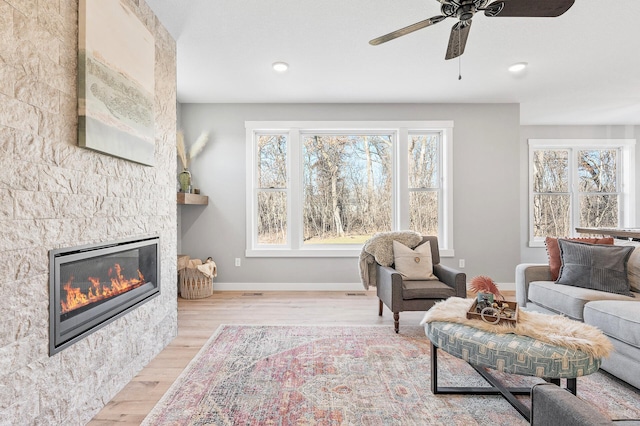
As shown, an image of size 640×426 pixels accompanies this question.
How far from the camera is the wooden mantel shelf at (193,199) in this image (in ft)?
12.7

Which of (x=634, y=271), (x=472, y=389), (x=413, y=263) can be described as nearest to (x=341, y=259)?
(x=413, y=263)

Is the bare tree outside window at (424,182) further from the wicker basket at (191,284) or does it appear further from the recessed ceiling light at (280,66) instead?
the wicker basket at (191,284)

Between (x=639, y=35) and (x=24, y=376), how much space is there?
468 centimetres

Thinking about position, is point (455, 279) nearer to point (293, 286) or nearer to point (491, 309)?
point (491, 309)

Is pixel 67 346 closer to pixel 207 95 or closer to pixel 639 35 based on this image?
pixel 207 95

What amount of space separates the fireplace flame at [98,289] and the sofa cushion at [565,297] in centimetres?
318

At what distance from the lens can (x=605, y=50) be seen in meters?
3.05

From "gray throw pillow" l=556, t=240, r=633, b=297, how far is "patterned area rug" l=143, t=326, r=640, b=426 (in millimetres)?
774

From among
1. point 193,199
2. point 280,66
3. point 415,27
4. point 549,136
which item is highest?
point 280,66

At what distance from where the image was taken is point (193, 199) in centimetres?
409

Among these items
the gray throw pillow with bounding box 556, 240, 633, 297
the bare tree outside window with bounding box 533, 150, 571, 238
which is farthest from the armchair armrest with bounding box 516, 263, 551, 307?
the bare tree outside window with bounding box 533, 150, 571, 238

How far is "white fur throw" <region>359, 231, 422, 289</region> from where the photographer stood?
11.0ft

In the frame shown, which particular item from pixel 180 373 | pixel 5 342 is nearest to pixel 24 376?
pixel 5 342

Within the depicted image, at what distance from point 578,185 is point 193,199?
6.11 m
